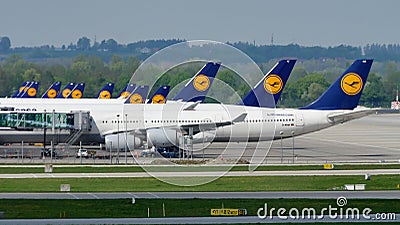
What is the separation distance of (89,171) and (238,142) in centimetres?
2653

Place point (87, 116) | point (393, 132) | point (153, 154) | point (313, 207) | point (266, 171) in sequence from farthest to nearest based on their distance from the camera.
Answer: point (393, 132) < point (87, 116) < point (153, 154) < point (266, 171) < point (313, 207)

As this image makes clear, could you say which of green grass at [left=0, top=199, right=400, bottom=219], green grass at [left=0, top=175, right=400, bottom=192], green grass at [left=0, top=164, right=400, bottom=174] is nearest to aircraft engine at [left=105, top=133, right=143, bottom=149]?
green grass at [left=0, top=164, right=400, bottom=174]

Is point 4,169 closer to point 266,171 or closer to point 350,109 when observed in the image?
point 266,171

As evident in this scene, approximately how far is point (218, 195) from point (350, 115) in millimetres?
37941

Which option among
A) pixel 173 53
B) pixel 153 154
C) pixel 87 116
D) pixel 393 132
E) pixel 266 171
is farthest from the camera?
pixel 393 132

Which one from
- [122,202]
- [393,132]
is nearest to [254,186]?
[122,202]

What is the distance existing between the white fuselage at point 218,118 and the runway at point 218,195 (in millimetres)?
29165

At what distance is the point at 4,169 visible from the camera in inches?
2586

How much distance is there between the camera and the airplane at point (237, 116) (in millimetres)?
80688

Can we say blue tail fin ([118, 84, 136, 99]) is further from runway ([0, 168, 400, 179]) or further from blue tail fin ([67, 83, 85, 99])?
blue tail fin ([67, 83, 85, 99])

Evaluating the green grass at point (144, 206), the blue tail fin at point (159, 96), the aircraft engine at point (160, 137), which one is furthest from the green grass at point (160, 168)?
the blue tail fin at point (159, 96)
